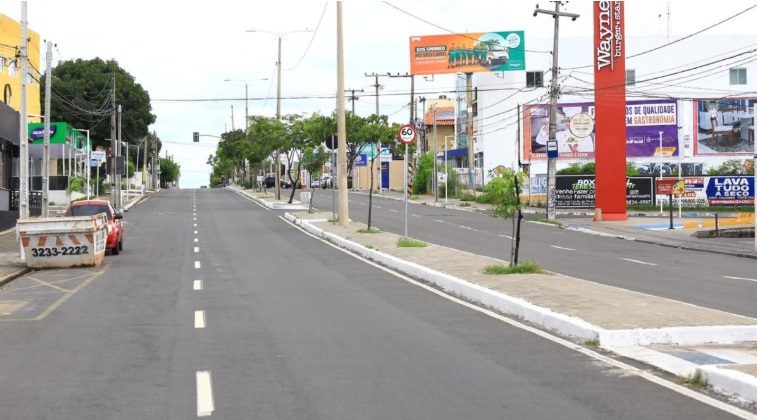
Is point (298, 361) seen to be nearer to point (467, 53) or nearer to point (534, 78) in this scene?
point (467, 53)

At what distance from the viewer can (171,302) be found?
14.4 m

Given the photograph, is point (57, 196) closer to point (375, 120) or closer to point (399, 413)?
point (375, 120)

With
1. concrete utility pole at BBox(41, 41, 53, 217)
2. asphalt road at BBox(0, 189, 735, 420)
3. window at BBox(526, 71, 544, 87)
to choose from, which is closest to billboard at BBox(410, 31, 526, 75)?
window at BBox(526, 71, 544, 87)

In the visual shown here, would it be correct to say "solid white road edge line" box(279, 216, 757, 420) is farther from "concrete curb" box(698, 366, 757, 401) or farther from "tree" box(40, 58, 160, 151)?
"tree" box(40, 58, 160, 151)

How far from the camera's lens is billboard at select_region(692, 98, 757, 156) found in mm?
64750

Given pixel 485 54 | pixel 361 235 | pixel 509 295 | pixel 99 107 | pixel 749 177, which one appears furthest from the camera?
pixel 99 107

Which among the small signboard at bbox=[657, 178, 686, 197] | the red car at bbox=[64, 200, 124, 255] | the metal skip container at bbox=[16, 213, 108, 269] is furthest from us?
the small signboard at bbox=[657, 178, 686, 197]

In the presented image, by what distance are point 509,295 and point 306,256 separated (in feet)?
35.8

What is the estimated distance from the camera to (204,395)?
761 cm

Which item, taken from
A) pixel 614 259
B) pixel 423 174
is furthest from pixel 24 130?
pixel 423 174

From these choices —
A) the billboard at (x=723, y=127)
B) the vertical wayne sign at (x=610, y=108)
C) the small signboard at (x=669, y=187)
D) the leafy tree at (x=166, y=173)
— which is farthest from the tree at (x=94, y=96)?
the leafy tree at (x=166, y=173)

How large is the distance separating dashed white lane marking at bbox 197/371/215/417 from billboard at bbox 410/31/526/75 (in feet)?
207

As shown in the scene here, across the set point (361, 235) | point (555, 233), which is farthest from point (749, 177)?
point (361, 235)

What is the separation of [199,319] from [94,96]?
222 feet
